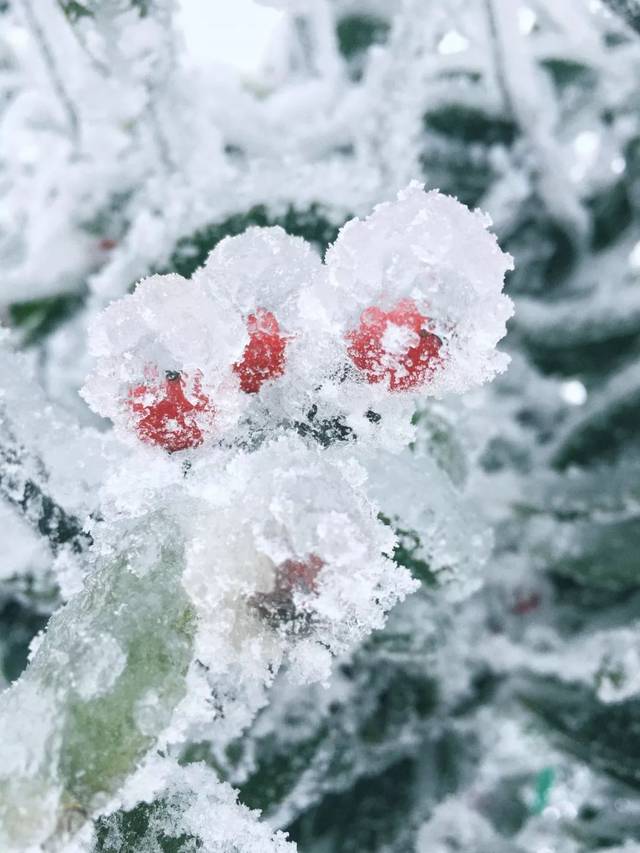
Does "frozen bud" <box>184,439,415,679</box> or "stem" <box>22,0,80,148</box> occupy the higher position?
"stem" <box>22,0,80,148</box>

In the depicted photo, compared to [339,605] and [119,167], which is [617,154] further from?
[339,605]

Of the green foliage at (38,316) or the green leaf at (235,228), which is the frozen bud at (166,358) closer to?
the green leaf at (235,228)

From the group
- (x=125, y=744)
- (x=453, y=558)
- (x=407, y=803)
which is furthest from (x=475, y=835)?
(x=125, y=744)

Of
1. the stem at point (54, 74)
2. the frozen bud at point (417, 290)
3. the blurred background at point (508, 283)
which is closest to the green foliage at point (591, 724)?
the blurred background at point (508, 283)

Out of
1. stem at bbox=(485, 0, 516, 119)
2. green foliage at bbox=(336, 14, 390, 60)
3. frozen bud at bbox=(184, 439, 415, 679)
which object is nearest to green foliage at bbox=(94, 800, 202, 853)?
frozen bud at bbox=(184, 439, 415, 679)

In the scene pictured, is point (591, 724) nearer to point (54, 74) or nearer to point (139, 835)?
point (139, 835)

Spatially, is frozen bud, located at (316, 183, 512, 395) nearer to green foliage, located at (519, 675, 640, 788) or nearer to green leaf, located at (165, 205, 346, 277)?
green leaf, located at (165, 205, 346, 277)
